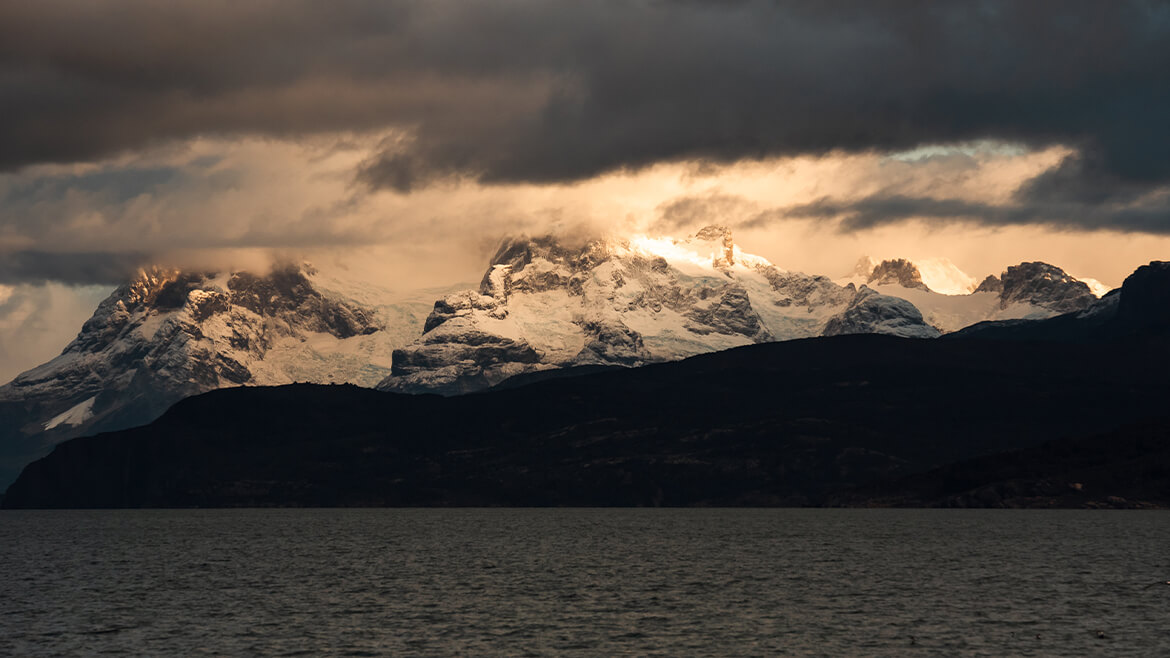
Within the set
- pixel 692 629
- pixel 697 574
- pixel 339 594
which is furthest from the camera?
pixel 697 574

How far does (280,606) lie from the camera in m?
156

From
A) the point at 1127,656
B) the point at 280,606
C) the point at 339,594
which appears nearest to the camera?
the point at 1127,656

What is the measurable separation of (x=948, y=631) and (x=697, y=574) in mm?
65427

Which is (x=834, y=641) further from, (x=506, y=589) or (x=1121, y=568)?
(x=1121, y=568)

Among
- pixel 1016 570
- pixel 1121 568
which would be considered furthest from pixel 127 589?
pixel 1121 568

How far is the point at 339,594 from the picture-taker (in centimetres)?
16950

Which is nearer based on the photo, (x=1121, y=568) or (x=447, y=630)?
(x=447, y=630)

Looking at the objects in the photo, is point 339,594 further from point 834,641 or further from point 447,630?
point 834,641

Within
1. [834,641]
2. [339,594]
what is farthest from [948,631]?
[339,594]

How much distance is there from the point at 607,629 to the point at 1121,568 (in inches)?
3783

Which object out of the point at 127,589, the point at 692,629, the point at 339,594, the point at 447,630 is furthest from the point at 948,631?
the point at 127,589

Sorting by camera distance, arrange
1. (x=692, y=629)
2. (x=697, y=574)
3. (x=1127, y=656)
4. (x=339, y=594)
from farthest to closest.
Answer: (x=697, y=574) < (x=339, y=594) < (x=692, y=629) < (x=1127, y=656)

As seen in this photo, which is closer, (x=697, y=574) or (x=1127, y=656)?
(x=1127, y=656)

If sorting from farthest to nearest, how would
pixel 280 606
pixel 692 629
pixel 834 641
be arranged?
pixel 280 606, pixel 692 629, pixel 834 641
